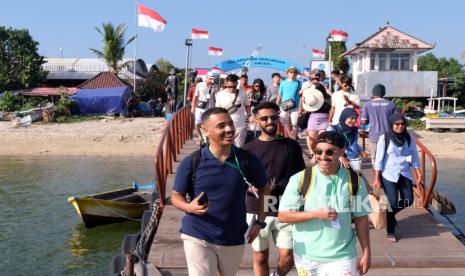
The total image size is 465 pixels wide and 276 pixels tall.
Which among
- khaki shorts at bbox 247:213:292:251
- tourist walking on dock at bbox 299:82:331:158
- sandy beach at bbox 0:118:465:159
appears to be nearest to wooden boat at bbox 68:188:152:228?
tourist walking on dock at bbox 299:82:331:158

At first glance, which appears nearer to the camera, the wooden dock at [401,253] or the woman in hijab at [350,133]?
the wooden dock at [401,253]

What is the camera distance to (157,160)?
7.58 metres

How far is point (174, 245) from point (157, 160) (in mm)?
1684

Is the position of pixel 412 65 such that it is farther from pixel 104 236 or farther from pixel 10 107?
pixel 104 236

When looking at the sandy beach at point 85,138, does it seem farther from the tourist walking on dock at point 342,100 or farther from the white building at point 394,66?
the tourist walking on dock at point 342,100

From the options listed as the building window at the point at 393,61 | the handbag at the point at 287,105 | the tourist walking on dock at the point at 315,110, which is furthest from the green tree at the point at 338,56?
the tourist walking on dock at the point at 315,110

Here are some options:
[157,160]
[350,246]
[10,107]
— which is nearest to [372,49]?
[10,107]

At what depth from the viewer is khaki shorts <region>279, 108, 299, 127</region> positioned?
1088cm

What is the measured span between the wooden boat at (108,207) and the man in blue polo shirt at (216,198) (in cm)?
780

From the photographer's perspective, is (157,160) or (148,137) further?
(148,137)

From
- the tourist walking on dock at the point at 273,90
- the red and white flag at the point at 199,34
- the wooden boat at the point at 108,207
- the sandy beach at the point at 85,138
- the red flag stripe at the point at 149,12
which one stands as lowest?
the wooden boat at the point at 108,207

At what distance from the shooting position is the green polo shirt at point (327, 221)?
3542 millimetres

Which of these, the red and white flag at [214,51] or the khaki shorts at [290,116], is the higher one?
the red and white flag at [214,51]

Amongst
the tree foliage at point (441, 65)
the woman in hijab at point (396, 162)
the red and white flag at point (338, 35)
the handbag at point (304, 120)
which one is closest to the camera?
the woman in hijab at point (396, 162)
